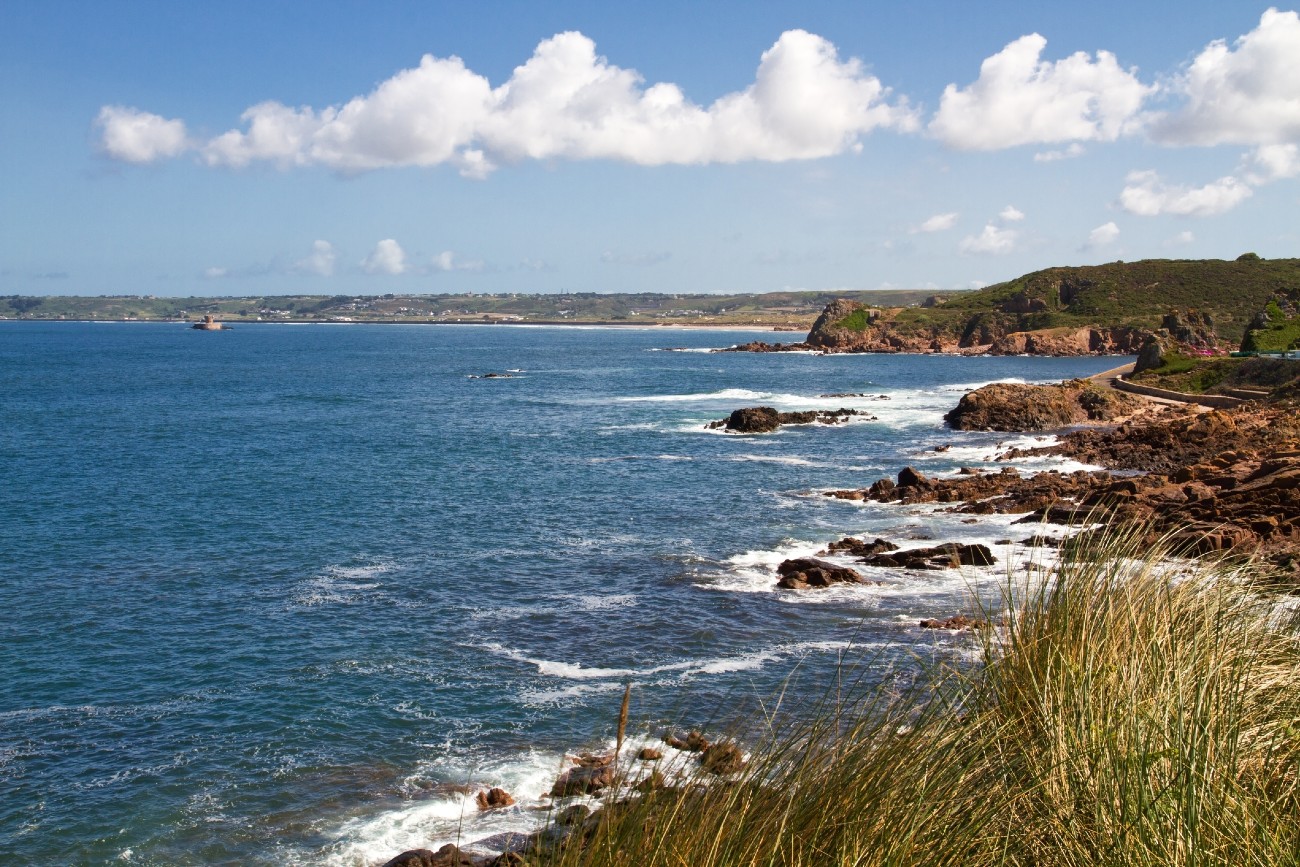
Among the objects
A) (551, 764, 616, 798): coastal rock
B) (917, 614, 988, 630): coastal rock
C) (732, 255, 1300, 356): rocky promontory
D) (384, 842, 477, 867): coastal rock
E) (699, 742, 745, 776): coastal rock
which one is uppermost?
(732, 255, 1300, 356): rocky promontory

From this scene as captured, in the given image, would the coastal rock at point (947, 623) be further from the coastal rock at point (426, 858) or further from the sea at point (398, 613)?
the coastal rock at point (426, 858)

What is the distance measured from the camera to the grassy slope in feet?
478

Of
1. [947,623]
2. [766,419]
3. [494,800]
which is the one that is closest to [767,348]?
[766,419]

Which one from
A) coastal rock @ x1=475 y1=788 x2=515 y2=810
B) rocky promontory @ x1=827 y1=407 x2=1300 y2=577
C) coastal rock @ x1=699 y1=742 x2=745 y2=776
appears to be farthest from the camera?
rocky promontory @ x1=827 y1=407 x2=1300 y2=577

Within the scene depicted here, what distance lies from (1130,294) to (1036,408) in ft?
366

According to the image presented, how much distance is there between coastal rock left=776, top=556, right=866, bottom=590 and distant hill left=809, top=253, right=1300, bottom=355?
126 metres

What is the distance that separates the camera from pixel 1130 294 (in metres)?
160

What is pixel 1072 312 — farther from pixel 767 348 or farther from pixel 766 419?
pixel 766 419

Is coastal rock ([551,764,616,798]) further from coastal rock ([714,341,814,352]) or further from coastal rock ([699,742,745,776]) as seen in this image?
coastal rock ([714,341,814,352])

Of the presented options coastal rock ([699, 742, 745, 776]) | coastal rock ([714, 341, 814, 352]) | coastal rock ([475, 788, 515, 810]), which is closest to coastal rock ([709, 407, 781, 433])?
coastal rock ([475, 788, 515, 810])

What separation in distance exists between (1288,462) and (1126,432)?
61.7 feet

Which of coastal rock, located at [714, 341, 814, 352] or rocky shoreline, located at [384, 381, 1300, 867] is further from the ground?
coastal rock, located at [714, 341, 814, 352]

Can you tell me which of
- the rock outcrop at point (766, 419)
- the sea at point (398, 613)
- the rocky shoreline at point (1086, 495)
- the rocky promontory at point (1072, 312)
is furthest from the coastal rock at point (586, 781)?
the rocky promontory at point (1072, 312)

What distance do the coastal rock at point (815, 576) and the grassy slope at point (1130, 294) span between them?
129 m
